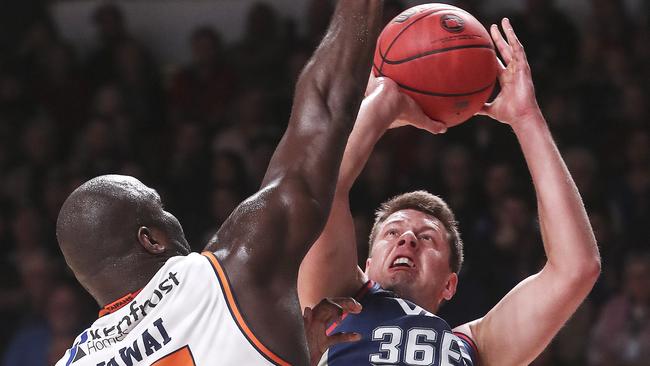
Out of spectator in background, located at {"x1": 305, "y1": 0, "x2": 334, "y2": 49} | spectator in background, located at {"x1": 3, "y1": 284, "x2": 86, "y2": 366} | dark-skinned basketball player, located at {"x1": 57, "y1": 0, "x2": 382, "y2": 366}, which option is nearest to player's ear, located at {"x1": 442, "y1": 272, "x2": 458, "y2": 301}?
dark-skinned basketball player, located at {"x1": 57, "y1": 0, "x2": 382, "y2": 366}

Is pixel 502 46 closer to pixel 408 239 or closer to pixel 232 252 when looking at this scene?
pixel 408 239

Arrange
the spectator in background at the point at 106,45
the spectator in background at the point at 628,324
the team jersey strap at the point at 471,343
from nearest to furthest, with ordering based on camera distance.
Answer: the team jersey strap at the point at 471,343 < the spectator in background at the point at 628,324 < the spectator in background at the point at 106,45

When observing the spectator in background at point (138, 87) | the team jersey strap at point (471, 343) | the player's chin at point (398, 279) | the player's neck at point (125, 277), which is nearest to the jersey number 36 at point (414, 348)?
the team jersey strap at point (471, 343)

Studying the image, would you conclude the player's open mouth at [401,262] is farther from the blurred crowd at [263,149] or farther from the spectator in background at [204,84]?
the spectator in background at [204,84]

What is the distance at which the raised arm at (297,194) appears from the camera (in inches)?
100

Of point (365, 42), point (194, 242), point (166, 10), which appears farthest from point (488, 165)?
point (365, 42)

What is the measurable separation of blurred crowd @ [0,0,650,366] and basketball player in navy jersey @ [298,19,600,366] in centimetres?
256

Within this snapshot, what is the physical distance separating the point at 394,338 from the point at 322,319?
0.58 metres

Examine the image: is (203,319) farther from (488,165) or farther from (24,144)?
(24,144)

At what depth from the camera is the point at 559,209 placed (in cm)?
358

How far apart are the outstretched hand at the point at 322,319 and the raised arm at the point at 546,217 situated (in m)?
0.84

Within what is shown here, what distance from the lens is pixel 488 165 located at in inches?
294

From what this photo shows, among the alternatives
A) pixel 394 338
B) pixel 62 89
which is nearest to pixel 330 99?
pixel 394 338

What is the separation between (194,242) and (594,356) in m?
2.92
